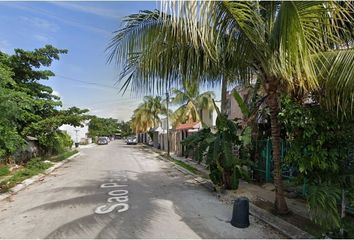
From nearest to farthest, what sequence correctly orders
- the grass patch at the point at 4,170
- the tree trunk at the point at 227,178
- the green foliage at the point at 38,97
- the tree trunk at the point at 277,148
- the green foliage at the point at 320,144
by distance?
the green foliage at the point at 320,144, the tree trunk at the point at 277,148, the tree trunk at the point at 227,178, the grass patch at the point at 4,170, the green foliage at the point at 38,97

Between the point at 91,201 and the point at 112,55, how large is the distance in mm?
4301

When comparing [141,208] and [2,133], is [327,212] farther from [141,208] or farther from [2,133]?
[2,133]

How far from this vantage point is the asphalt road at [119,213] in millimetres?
6363

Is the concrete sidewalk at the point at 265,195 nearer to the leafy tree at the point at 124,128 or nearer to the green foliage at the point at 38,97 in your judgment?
the green foliage at the point at 38,97

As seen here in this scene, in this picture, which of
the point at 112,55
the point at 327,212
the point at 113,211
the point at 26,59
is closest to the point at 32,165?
the point at 26,59

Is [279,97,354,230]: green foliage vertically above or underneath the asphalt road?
above

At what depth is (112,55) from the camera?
745 centimetres

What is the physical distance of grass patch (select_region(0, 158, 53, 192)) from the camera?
1211cm

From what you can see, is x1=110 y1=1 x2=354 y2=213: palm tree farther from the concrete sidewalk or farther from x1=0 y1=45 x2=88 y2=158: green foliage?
x1=0 y1=45 x2=88 y2=158: green foliage

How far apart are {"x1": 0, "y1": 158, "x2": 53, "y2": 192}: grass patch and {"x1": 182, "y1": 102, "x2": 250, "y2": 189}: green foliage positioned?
6987mm

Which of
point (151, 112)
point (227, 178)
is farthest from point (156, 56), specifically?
point (151, 112)

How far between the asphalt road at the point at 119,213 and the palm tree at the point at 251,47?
2.05 m

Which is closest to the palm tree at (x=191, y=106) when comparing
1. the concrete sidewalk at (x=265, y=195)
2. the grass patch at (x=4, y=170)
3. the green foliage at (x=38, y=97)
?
the green foliage at (x=38, y=97)

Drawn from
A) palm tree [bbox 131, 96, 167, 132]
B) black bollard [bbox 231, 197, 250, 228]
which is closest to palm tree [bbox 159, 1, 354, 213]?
black bollard [bbox 231, 197, 250, 228]
